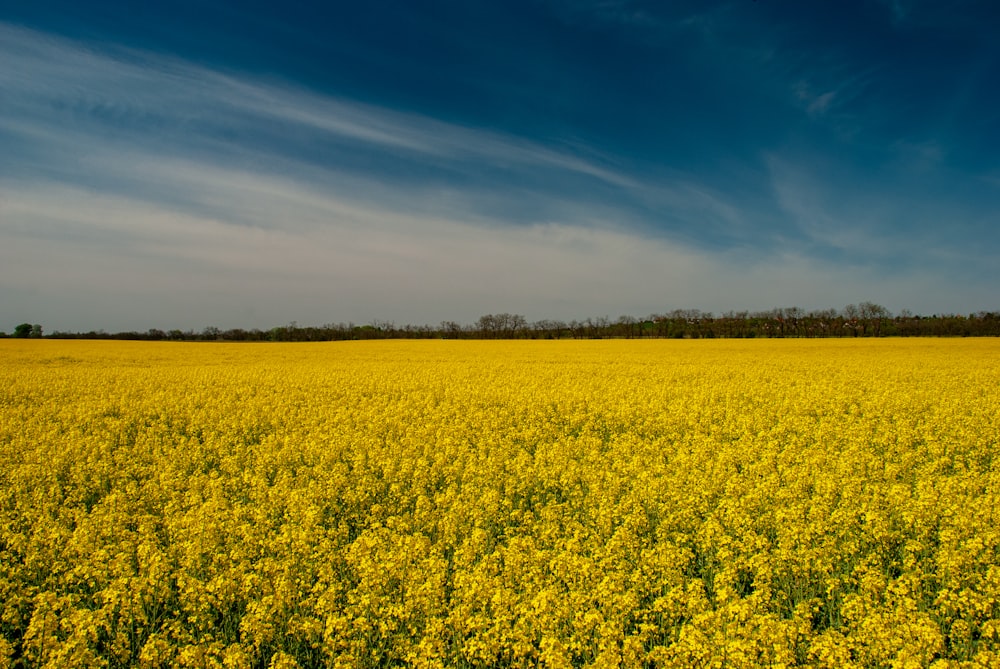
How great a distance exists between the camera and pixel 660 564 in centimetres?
487

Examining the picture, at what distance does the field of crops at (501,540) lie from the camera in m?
3.87

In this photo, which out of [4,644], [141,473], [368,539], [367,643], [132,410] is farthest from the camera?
[132,410]

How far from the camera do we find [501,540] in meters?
6.10

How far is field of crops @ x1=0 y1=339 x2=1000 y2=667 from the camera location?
12.7 feet

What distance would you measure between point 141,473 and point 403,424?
16.4ft

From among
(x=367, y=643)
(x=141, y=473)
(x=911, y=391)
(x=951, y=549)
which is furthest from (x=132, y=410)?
(x=911, y=391)

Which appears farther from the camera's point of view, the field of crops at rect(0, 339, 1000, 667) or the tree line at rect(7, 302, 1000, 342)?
the tree line at rect(7, 302, 1000, 342)

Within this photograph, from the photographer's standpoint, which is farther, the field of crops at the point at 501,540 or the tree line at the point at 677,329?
the tree line at the point at 677,329

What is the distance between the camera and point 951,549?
5074mm

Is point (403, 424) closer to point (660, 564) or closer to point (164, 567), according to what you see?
point (164, 567)

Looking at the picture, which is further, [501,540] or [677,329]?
[677,329]

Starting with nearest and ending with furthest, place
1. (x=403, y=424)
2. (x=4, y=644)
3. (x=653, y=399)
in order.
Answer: (x=4, y=644) → (x=403, y=424) → (x=653, y=399)

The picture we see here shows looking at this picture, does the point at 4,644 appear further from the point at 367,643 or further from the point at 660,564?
the point at 660,564

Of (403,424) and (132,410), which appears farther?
(132,410)
